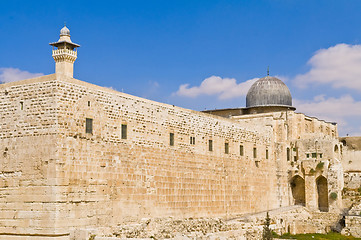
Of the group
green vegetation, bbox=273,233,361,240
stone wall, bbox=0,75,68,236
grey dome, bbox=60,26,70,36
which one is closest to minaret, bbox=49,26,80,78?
grey dome, bbox=60,26,70,36

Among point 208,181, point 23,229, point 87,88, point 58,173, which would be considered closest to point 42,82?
point 87,88

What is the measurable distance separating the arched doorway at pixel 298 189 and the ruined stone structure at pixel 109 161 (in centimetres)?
196

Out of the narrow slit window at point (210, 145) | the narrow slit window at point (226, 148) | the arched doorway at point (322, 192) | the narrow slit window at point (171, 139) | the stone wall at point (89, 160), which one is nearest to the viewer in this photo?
the stone wall at point (89, 160)

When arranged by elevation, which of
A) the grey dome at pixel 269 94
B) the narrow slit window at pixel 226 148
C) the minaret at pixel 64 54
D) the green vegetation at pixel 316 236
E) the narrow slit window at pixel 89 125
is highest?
the minaret at pixel 64 54

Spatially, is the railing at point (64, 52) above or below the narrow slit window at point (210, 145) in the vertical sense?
above

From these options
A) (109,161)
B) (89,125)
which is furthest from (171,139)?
(89,125)

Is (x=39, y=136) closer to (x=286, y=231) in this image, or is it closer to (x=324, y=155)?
(x=286, y=231)

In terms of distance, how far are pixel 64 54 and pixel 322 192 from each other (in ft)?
53.9

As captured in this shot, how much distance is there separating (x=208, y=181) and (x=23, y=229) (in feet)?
29.7

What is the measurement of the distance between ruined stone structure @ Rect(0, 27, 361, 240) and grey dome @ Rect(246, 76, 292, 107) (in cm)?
475

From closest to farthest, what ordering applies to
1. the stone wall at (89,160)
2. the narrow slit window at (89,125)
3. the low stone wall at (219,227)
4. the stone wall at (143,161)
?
1. the stone wall at (89,160)
2. the stone wall at (143,161)
3. the narrow slit window at (89,125)
4. the low stone wall at (219,227)

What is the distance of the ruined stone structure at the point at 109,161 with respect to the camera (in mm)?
14945

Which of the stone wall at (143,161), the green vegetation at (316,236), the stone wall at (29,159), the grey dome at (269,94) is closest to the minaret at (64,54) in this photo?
the stone wall at (143,161)

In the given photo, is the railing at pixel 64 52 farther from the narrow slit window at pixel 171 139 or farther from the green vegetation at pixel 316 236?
the green vegetation at pixel 316 236
